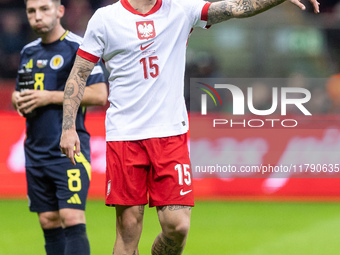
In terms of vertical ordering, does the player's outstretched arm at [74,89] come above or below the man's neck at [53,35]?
below

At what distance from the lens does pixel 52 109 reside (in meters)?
5.12

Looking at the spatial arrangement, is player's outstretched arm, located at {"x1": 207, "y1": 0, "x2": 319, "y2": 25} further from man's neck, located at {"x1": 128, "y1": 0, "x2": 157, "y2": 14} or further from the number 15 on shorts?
the number 15 on shorts

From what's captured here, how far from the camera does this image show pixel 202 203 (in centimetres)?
919

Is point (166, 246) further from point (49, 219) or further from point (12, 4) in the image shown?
point (12, 4)

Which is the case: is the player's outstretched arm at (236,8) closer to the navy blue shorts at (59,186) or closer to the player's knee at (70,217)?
the navy blue shorts at (59,186)

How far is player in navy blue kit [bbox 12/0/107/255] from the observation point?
500 centimetres

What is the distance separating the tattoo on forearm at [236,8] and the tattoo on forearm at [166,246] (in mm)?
1417

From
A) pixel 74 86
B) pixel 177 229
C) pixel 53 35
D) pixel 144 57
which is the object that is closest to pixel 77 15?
pixel 53 35

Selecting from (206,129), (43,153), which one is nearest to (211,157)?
(206,129)

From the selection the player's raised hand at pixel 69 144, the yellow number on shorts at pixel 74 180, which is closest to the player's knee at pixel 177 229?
the player's raised hand at pixel 69 144

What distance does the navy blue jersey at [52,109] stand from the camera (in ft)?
16.7

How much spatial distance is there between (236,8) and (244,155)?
555 cm

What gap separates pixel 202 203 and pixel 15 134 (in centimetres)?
286

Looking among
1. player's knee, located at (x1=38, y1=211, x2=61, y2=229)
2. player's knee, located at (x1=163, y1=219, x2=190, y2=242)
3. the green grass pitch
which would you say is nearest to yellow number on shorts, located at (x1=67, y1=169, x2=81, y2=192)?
player's knee, located at (x1=38, y1=211, x2=61, y2=229)
